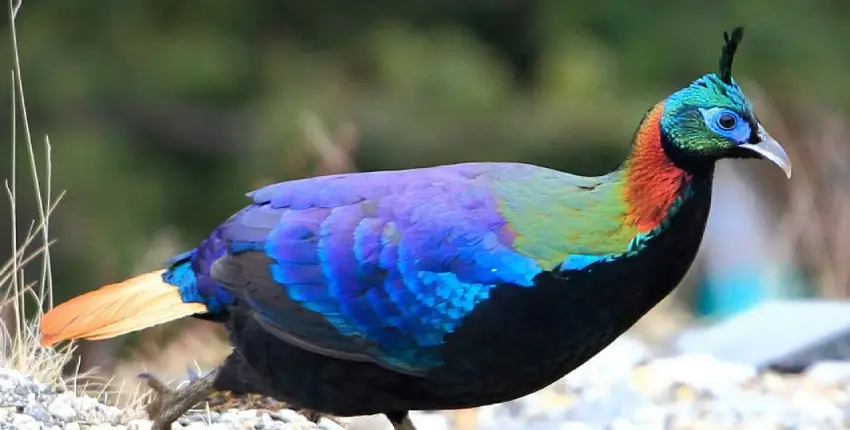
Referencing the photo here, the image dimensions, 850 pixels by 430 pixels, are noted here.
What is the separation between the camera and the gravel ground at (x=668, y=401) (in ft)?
12.8

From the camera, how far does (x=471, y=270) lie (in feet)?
7.37

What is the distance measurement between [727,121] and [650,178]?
163 millimetres

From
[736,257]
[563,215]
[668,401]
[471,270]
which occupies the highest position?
[563,215]

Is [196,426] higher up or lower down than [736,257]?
higher up

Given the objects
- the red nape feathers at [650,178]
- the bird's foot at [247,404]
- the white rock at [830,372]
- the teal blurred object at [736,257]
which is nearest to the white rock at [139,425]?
the bird's foot at [247,404]

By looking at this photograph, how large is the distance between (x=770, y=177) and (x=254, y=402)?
6892 millimetres

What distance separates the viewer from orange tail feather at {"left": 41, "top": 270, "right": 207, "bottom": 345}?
248 cm

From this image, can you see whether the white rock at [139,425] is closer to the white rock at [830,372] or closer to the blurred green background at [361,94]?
the white rock at [830,372]

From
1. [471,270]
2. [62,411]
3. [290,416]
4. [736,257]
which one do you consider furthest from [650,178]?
[736,257]

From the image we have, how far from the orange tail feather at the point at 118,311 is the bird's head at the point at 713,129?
934 millimetres

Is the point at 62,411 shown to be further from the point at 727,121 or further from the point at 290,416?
the point at 727,121

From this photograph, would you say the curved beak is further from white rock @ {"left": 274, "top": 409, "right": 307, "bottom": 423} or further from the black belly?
white rock @ {"left": 274, "top": 409, "right": 307, "bottom": 423}

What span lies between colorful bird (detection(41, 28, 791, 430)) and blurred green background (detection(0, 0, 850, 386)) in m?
3.54

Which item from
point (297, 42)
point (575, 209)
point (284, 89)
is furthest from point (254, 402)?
point (297, 42)
